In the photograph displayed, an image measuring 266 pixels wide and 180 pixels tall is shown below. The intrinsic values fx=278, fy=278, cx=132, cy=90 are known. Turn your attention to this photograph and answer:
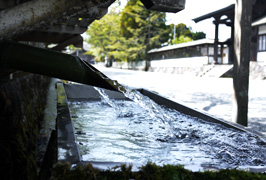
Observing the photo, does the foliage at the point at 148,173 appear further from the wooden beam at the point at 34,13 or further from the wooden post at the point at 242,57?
the wooden post at the point at 242,57

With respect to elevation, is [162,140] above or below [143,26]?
below

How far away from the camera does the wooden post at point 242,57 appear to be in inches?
145

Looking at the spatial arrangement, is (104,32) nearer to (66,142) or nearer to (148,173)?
(66,142)

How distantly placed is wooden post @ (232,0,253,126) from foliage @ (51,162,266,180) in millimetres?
2575

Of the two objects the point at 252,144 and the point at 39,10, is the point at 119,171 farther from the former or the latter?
the point at 252,144

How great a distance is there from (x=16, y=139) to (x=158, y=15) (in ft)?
90.7

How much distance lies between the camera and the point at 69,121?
83.9 inches

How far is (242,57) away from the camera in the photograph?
12.1ft

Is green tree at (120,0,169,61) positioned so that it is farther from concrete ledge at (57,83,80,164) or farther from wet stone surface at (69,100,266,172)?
concrete ledge at (57,83,80,164)

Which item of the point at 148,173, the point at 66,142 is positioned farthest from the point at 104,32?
the point at 148,173

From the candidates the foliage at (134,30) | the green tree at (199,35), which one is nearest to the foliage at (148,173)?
the foliage at (134,30)

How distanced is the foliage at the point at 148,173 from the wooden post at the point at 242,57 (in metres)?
2.57

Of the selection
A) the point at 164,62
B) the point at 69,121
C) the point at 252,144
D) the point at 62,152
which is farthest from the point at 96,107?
the point at 164,62

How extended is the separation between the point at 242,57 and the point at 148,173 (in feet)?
9.53
